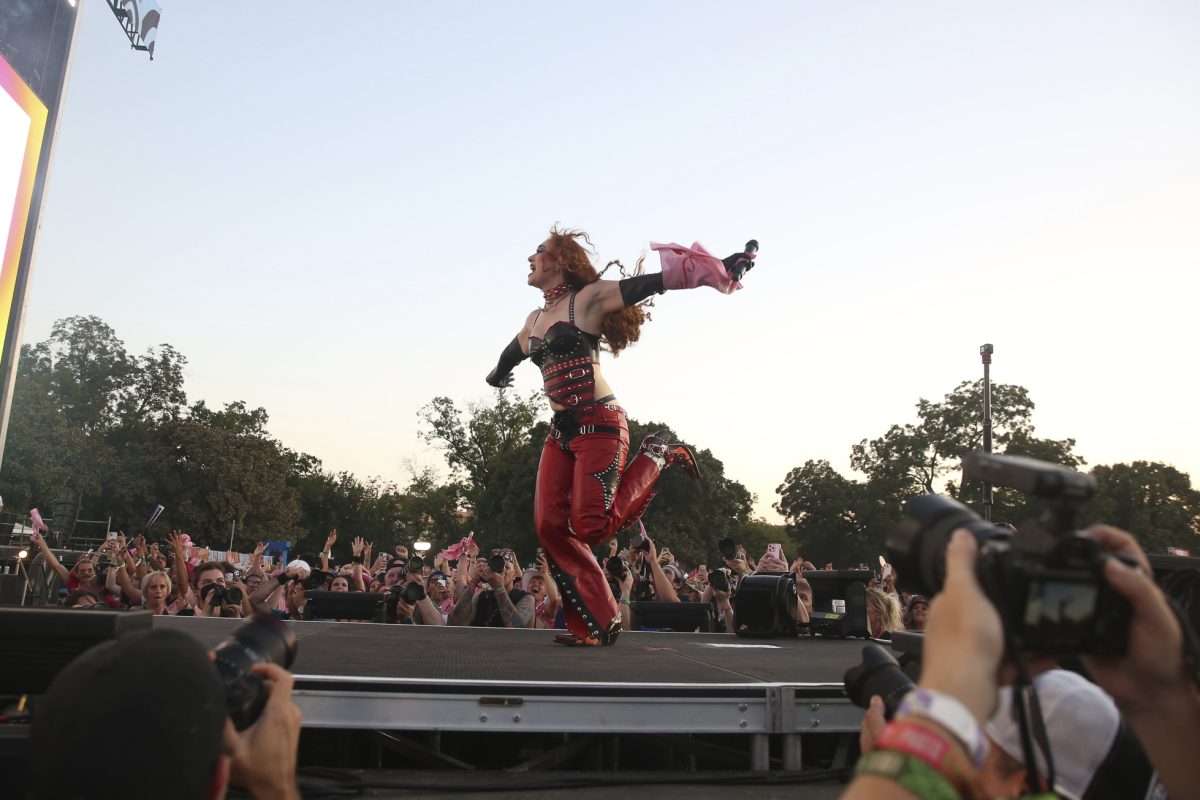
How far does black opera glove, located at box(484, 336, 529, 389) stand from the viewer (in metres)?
5.24

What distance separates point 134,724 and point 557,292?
3.98 meters

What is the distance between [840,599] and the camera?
7703 millimetres

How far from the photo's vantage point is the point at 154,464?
4166 centimetres

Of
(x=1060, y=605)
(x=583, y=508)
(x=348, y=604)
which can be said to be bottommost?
(x=348, y=604)

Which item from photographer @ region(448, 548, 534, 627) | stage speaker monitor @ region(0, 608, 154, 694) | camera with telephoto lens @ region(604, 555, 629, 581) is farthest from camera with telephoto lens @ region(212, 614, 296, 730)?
camera with telephoto lens @ region(604, 555, 629, 581)

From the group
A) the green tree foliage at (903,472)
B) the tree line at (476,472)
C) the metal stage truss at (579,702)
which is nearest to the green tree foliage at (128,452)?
the tree line at (476,472)

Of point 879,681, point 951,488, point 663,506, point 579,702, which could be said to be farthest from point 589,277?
point 951,488

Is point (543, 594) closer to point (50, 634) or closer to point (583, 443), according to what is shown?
point (583, 443)

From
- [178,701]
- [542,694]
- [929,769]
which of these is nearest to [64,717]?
[178,701]

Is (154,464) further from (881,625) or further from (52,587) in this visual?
(881,625)

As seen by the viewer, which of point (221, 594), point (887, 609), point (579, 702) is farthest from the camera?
point (221, 594)

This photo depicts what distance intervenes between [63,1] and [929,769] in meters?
7.06

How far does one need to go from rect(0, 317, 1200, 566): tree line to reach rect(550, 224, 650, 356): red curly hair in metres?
30.1

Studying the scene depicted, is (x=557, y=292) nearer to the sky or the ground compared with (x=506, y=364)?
nearer to the sky
